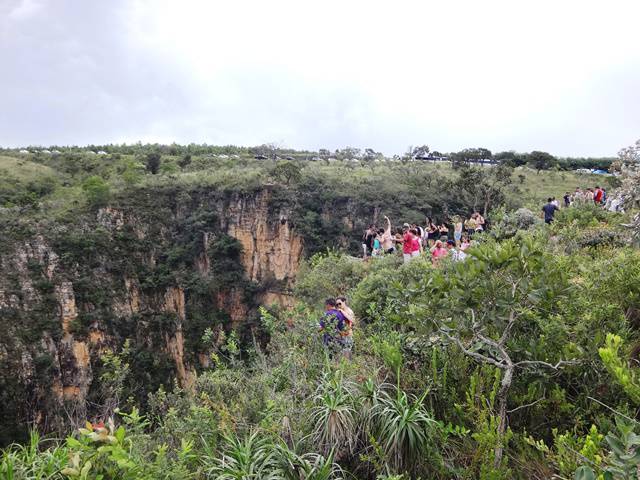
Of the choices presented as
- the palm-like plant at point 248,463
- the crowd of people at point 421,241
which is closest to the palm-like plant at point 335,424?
the palm-like plant at point 248,463

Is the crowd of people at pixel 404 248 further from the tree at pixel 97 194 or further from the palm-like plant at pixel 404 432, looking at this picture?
the tree at pixel 97 194

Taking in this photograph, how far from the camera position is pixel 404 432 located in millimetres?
3428

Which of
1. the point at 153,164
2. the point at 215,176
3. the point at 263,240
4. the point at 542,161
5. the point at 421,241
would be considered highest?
the point at 542,161

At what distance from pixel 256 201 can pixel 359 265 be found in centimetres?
1924

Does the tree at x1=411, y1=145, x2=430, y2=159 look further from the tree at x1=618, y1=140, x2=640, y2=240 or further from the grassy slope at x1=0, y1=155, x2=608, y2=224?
the tree at x1=618, y1=140, x2=640, y2=240

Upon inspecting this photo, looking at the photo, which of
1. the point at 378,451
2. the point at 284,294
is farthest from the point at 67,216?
the point at 378,451

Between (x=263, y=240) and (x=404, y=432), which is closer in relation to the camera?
(x=404, y=432)

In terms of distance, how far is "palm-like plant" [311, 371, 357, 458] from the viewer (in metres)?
3.57

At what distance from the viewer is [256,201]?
29469 mm

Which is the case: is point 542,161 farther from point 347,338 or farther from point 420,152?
point 347,338

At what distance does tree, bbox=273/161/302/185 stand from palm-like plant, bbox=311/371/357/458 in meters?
26.3

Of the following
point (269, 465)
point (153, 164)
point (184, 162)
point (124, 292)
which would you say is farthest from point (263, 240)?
point (269, 465)

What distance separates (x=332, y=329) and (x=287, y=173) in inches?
976

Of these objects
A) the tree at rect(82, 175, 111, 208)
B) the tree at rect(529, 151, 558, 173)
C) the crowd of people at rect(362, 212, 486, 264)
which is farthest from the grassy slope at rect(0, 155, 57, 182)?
the tree at rect(529, 151, 558, 173)
